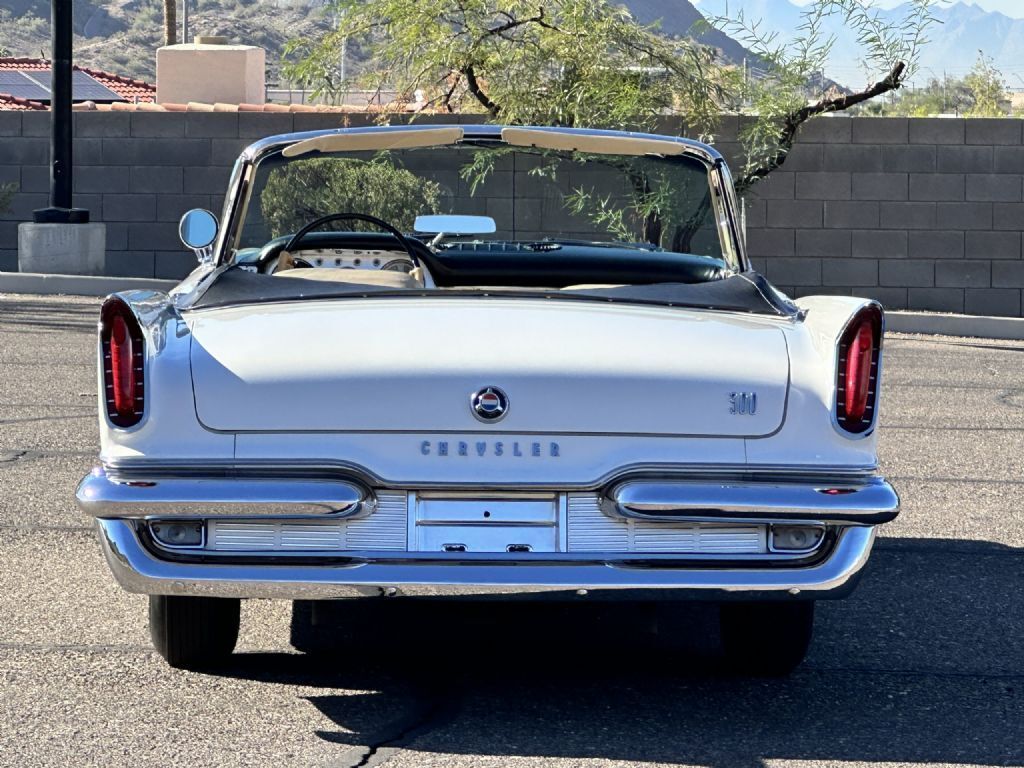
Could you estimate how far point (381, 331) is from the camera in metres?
4.43

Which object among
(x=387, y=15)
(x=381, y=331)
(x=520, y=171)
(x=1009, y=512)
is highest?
(x=387, y=15)

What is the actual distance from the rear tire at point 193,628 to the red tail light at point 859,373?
1.75 metres

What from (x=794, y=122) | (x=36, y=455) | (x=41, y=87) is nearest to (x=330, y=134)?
(x=36, y=455)

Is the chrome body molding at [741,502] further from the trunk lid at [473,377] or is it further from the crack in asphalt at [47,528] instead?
the crack in asphalt at [47,528]

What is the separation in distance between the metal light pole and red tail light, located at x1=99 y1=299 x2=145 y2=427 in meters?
14.4

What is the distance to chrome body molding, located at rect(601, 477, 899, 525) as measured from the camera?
421cm

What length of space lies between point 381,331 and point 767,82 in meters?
13.9

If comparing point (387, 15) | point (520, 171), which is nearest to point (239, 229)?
point (520, 171)

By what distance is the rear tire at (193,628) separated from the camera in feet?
15.6

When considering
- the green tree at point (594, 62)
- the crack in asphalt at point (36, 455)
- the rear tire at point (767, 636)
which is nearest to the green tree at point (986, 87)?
the green tree at point (594, 62)

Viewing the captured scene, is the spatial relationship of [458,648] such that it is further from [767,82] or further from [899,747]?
[767,82]

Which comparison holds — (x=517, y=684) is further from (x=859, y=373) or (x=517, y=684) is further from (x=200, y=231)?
(x=200, y=231)

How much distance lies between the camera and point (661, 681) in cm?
492

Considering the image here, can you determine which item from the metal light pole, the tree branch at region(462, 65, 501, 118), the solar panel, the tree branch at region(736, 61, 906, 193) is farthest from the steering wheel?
the solar panel
